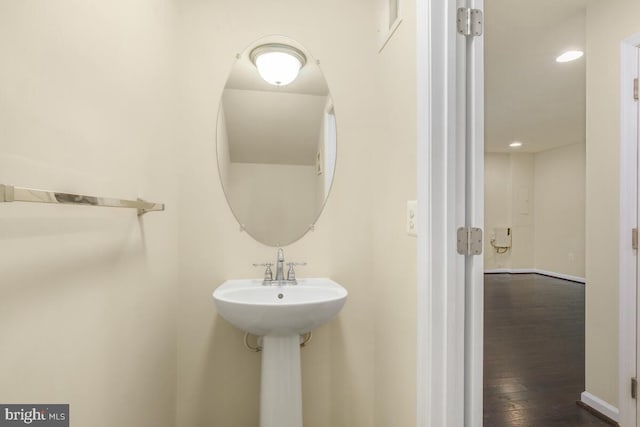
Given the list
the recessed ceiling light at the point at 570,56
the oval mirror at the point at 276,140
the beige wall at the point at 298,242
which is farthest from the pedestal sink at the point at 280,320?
the recessed ceiling light at the point at 570,56

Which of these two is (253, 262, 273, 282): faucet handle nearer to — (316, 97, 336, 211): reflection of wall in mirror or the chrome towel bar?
(316, 97, 336, 211): reflection of wall in mirror

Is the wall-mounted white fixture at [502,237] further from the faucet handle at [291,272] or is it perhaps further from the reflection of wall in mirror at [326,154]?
the faucet handle at [291,272]

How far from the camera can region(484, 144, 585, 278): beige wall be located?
615cm

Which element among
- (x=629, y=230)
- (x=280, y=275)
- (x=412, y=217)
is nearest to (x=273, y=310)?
(x=280, y=275)

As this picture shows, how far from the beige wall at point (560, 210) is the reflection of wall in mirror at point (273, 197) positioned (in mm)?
6017

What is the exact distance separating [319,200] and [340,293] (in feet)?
1.69

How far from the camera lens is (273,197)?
1.68 m

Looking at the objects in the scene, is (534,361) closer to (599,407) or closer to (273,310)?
(599,407)

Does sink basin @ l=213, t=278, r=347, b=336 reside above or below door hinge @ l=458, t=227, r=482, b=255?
below

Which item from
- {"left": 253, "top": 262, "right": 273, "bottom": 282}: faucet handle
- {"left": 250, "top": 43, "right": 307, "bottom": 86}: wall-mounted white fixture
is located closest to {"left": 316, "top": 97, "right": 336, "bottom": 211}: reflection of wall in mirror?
{"left": 250, "top": 43, "right": 307, "bottom": 86}: wall-mounted white fixture

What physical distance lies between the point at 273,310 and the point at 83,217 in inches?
26.7

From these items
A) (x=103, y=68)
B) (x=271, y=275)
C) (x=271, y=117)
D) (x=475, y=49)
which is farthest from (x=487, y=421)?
(x=103, y=68)

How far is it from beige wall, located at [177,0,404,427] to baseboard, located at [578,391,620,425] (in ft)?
4.80

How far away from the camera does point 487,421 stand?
184 centimetres
